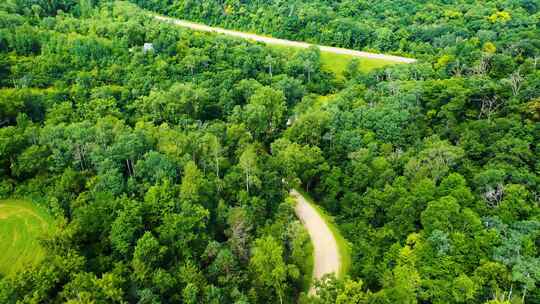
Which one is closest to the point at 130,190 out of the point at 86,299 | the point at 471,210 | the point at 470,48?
the point at 86,299

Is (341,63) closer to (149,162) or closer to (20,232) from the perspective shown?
(149,162)

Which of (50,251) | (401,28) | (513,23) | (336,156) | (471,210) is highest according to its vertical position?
(513,23)

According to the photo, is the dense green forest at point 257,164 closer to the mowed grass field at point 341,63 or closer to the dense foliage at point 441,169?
the dense foliage at point 441,169

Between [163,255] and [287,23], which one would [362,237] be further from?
[287,23]

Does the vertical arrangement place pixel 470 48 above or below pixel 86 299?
above

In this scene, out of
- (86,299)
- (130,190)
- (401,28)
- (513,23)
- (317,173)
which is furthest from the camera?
(401,28)

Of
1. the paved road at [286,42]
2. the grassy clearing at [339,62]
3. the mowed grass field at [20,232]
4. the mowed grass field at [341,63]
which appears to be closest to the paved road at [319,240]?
the mowed grass field at [20,232]

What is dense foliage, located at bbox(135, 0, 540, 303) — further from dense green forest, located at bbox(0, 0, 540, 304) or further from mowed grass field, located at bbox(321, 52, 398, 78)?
mowed grass field, located at bbox(321, 52, 398, 78)
